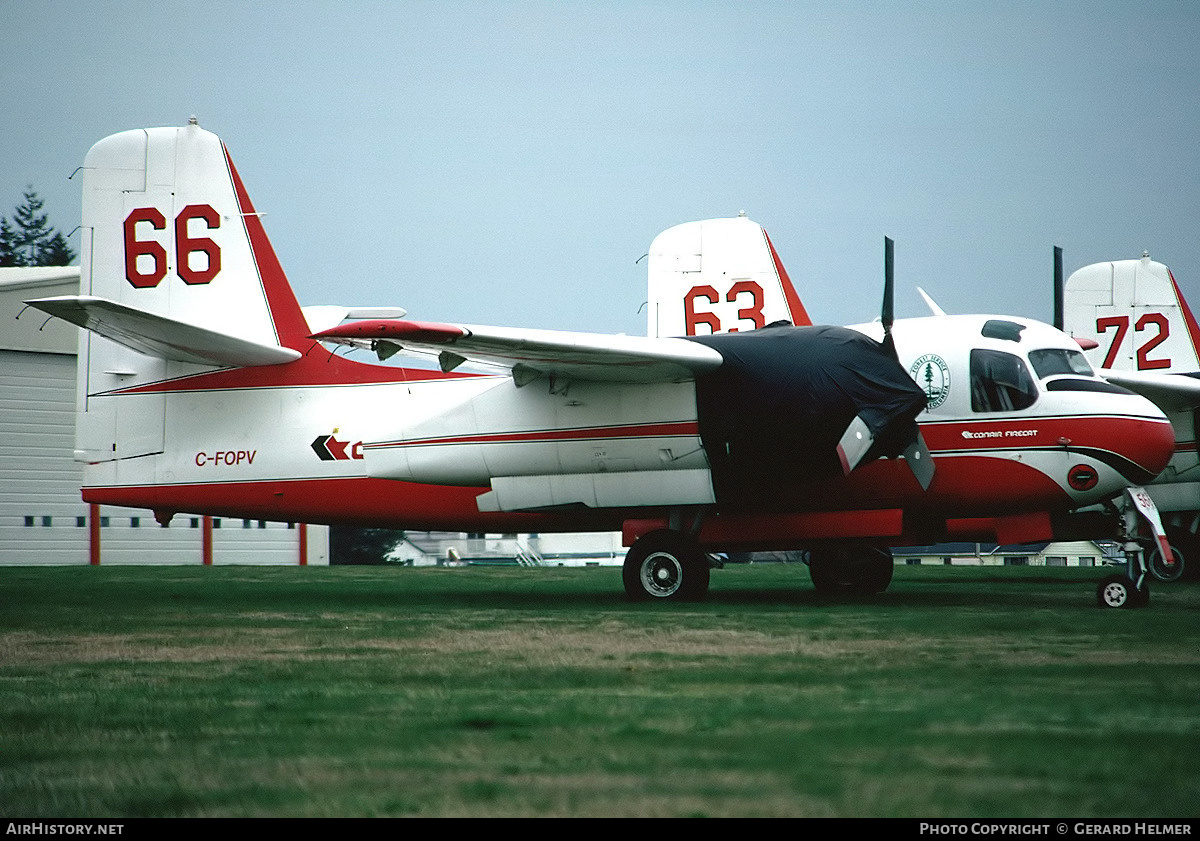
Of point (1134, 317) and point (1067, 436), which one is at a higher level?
point (1134, 317)

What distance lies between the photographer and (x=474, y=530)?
648 inches

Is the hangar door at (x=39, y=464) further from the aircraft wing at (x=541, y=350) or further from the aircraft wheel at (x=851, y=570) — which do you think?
the aircraft wheel at (x=851, y=570)

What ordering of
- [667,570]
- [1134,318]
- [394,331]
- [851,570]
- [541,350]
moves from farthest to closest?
[1134,318] < [851,570] < [667,570] < [541,350] < [394,331]

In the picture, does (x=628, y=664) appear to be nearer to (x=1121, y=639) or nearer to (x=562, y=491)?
(x=1121, y=639)

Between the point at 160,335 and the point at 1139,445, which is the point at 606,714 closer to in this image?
the point at 1139,445

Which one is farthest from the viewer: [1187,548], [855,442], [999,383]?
[1187,548]

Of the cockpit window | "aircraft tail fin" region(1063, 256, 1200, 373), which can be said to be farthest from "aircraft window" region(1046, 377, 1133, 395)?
"aircraft tail fin" region(1063, 256, 1200, 373)

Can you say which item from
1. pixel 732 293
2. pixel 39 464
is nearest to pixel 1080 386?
pixel 732 293

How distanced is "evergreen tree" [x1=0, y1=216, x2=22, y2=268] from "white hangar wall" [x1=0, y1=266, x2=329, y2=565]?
4211 cm

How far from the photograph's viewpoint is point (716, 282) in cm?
2123

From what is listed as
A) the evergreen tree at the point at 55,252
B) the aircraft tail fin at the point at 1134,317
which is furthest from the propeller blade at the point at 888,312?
the evergreen tree at the point at 55,252

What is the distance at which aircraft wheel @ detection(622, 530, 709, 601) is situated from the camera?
14.6 metres

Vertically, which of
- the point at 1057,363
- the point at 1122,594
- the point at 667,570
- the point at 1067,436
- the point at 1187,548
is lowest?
the point at 1187,548

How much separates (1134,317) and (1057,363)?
11.9 m
